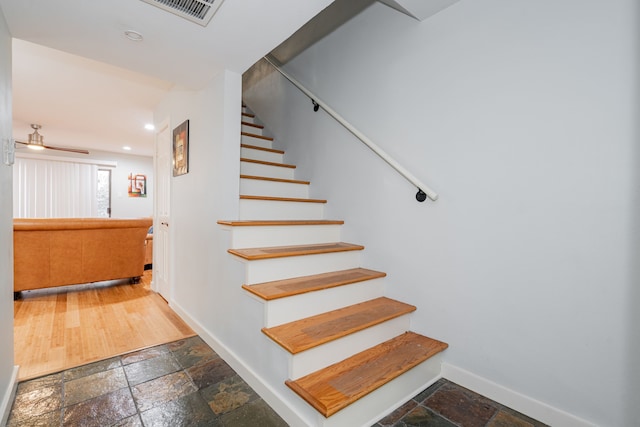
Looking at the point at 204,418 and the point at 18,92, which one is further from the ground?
the point at 18,92

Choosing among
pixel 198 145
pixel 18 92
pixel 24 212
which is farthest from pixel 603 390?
pixel 24 212

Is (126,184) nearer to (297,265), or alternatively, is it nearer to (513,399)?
(297,265)

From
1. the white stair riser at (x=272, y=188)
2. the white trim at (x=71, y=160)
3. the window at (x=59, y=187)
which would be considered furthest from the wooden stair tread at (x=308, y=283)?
the white trim at (x=71, y=160)

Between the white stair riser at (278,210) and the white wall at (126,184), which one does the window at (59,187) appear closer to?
the white wall at (126,184)

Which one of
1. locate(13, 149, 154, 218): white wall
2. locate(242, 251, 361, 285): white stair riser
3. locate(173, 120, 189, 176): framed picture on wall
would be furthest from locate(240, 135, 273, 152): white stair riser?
locate(13, 149, 154, 218): white wall

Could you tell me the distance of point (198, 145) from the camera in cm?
240

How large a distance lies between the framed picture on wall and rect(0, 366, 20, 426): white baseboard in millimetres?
1718

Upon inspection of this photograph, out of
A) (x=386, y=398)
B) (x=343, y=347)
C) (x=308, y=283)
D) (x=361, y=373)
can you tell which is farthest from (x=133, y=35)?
(x=386, y=398)

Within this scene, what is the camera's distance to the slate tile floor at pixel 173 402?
4.49 ft

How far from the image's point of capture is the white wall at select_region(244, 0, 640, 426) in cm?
120

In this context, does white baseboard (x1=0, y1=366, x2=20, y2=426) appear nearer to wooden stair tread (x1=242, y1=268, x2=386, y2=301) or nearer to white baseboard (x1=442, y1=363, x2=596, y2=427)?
wooden stair tread (x1=242, y1=268, x2=386, y2=301)

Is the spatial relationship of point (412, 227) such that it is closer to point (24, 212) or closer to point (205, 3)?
point (205, 3)

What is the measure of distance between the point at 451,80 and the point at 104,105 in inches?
168

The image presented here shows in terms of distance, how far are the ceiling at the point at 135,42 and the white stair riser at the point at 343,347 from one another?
1733 millimetres
